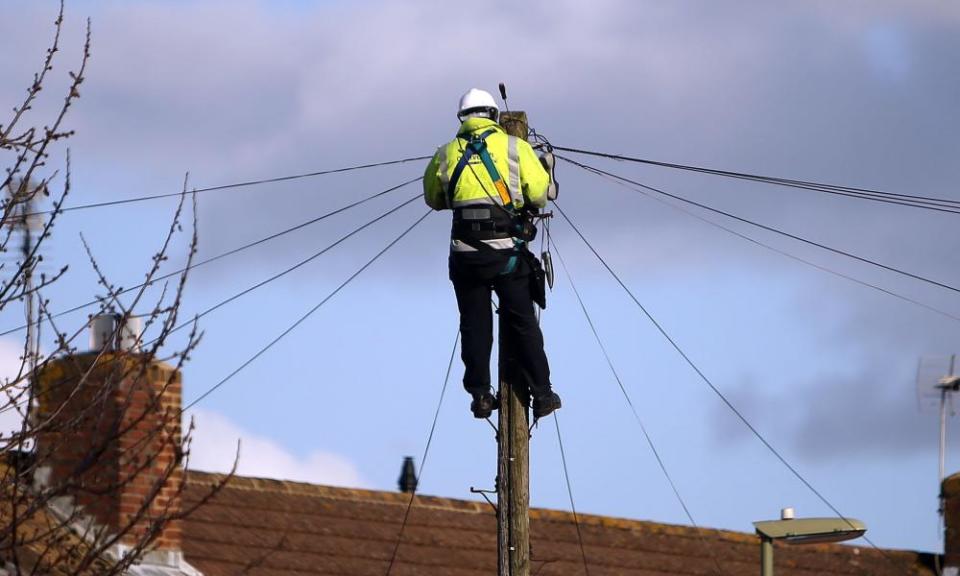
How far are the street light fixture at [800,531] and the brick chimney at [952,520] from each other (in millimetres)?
5058

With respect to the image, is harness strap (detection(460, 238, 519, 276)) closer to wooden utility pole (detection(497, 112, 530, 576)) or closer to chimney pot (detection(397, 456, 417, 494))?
wooden utility pole (detection(497, 112, 530, 576))

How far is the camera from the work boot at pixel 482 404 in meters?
11.2

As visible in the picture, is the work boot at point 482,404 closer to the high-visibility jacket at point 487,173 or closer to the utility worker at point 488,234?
the utility worker at point 488,234

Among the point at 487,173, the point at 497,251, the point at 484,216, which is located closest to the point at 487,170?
the point at 487,173

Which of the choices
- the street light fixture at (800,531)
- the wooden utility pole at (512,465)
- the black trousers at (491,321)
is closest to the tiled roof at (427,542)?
the street light fixture at (800,531)

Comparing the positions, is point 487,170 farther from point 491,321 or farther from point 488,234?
point 491,321

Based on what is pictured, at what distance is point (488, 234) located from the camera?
1098 cm

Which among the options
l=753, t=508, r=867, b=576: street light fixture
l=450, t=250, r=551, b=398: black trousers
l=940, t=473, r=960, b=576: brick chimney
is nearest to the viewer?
l=450, t=250, r=551, b=398: black trousers

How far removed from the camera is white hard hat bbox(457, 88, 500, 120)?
444 inches

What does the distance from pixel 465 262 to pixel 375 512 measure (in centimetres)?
709

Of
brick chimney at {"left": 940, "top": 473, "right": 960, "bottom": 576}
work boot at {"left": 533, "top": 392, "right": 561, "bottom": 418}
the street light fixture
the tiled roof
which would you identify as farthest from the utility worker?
brick chimney at {"left": 940, "top": 473, "right": 960, "bottom": 576}

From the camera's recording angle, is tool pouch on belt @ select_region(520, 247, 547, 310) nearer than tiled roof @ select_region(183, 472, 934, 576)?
Yes

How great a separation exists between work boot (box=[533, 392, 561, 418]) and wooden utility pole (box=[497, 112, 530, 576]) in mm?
102

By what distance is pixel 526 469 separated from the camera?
1118 centimetres
